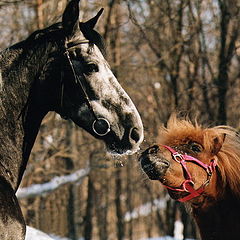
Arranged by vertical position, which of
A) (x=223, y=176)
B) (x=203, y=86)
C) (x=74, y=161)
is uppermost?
(x=223, y=176)

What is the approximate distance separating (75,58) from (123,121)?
0.57 metres

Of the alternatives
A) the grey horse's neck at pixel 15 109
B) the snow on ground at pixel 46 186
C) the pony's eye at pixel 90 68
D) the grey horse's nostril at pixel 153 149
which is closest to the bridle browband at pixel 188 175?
the grey horse's nostril at pixel 153 149

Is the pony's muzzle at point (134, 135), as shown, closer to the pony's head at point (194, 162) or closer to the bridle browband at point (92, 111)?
the bridle browband at point (92, 111)

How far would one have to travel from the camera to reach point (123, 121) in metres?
3.79

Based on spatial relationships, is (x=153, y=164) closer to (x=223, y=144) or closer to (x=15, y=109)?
(x=223, y=144)

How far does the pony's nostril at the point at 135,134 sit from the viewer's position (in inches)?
149

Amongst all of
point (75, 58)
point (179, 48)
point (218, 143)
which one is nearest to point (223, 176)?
point (218, 143)

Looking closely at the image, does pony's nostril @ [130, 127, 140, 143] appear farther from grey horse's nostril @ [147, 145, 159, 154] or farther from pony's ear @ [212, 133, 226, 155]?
pony's ear @ [212, 133, 226, 155]

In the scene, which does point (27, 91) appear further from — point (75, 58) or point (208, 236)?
point (208, 236)

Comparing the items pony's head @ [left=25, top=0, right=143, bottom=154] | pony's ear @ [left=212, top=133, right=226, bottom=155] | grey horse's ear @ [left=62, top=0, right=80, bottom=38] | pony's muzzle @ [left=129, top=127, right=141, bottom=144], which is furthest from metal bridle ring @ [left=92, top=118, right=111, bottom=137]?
pony's ear @ [left=212, top=133, right=226, bottom=155]

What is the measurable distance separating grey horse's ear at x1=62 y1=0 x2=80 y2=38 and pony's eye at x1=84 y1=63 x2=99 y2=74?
0.84 feet

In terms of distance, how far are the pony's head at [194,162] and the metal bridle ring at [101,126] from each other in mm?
807

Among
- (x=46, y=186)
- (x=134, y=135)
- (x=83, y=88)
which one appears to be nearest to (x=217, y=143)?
(x=134, y=135)

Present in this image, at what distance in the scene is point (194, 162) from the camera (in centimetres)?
491
